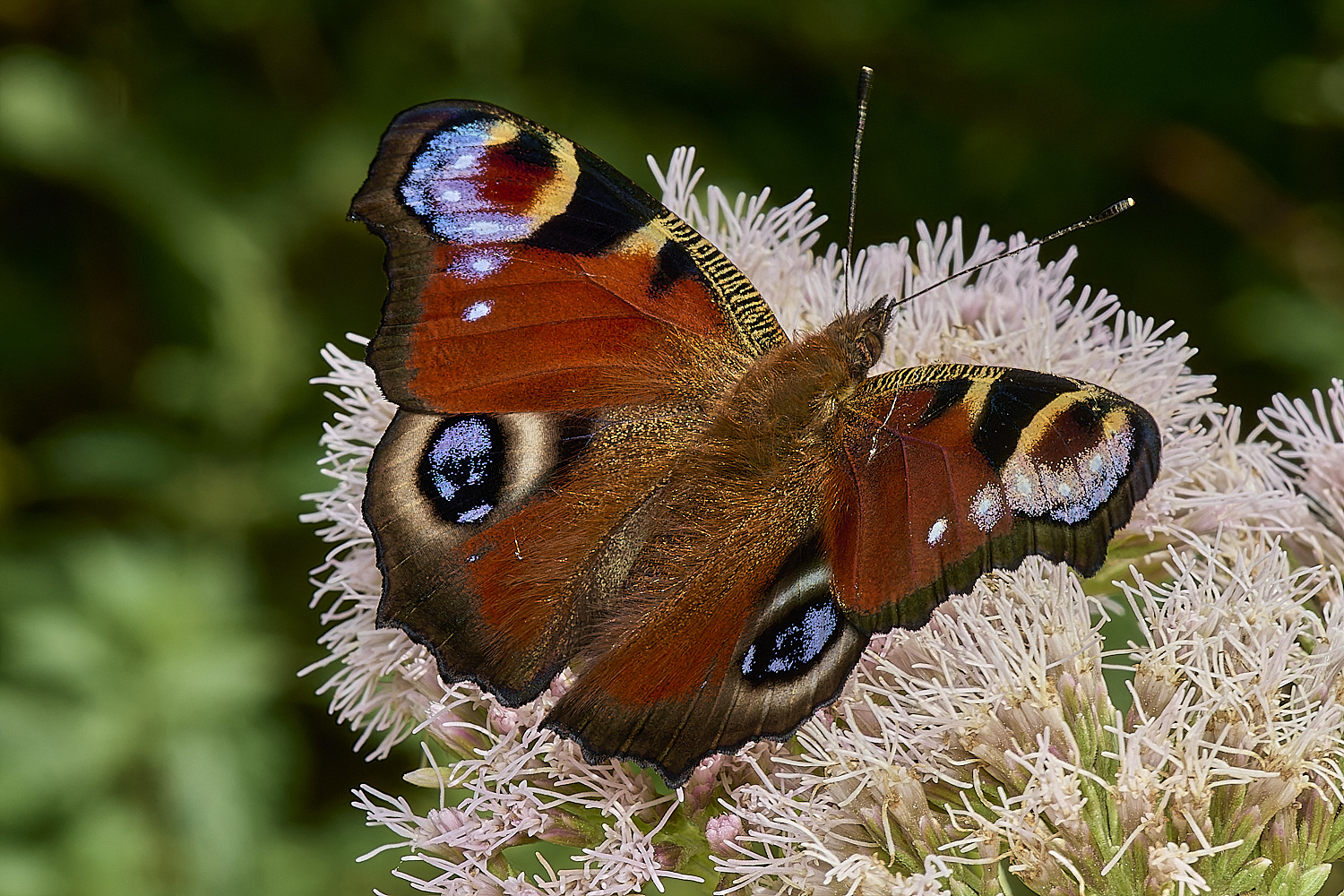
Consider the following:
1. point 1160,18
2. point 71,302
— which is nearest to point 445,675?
point 71,302

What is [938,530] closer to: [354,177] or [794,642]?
[794,642]

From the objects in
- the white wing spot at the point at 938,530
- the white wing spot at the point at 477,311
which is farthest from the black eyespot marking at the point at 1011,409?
the white wing spot at the point at 477,311

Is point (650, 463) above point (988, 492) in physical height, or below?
below

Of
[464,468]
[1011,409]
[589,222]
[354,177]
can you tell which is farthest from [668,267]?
[354,177]

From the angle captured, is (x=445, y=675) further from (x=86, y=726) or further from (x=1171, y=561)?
(x=86, y=726)

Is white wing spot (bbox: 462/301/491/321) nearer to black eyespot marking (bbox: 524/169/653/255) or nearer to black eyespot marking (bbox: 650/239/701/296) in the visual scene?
black eyespot marking (bbox: 524/169/653/255)

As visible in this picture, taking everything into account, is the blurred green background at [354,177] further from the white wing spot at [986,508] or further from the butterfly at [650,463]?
the white wing spot at [986,508]
